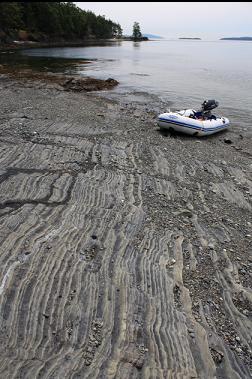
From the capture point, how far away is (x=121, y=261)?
7883mm

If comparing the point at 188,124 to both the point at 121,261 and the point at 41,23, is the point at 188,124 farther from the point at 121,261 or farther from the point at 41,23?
the point at 41,23

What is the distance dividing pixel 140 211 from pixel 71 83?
26.6 m

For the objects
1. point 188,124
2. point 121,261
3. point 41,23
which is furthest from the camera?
point 41,23

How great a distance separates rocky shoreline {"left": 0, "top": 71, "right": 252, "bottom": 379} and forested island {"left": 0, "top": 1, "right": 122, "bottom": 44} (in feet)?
306

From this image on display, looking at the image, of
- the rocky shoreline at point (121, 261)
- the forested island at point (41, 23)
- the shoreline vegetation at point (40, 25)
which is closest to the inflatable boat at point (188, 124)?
the rocky shoreline at point (121, 261)

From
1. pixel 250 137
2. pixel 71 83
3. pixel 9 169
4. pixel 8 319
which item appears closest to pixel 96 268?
pixel 8 319

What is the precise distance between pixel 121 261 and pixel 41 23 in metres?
133

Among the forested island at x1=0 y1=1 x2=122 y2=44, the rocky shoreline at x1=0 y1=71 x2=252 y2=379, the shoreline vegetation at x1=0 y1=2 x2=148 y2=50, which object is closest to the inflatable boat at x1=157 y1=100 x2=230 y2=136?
the rocky shoreline at x1=0 y1=71 x2=252 y2=379

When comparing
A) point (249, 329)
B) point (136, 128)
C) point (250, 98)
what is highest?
point (249, 329)

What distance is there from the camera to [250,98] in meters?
33.5

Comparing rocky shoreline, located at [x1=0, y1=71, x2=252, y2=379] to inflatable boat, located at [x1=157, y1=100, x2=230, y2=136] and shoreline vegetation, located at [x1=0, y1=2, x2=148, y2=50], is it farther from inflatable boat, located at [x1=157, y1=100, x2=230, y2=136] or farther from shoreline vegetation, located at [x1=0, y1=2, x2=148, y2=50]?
shoreline vegetation, located at [x1=0, y1=2, x2=148, y2=50]

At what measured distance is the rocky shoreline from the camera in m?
5.72

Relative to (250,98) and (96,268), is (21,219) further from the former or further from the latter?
(250,98)

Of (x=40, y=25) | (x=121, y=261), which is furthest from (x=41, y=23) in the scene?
(x=121, y=261)
